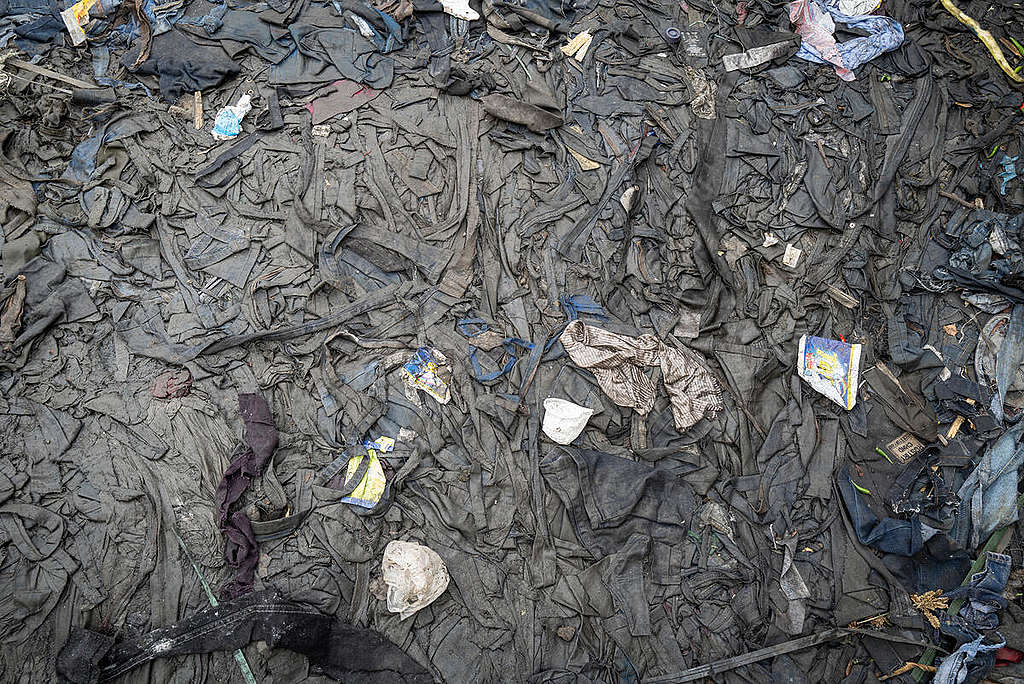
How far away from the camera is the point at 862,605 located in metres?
3.33

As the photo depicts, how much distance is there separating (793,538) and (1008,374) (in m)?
1.63

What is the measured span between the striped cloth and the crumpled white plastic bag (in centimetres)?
138

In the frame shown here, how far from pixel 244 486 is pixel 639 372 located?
2.34 m

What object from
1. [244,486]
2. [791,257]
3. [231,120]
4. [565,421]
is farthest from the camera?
[231,120]

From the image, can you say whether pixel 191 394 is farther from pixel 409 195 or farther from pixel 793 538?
pixel 793 538

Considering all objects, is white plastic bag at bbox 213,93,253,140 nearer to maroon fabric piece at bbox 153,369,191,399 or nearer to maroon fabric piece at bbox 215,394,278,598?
maroon fabric piece at bbox 153,369,191,399

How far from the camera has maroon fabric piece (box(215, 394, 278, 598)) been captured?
3211 millimetres

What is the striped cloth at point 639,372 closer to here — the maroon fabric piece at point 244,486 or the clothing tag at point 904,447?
the clothing tag at point 904,447

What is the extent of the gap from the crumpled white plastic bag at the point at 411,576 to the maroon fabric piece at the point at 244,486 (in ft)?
2.37

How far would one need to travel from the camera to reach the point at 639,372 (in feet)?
11.8

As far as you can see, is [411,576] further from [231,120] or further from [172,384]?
[231,120]

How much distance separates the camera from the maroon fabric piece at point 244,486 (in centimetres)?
321

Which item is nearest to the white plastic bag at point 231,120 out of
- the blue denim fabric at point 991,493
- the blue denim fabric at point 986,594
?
the blue denim fabric at point 991,493

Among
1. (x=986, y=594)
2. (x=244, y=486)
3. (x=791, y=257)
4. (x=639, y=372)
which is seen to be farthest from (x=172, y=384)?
(x=986, y=594)
